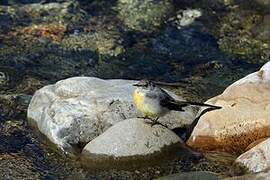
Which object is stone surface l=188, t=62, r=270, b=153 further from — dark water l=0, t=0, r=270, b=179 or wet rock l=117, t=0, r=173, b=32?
wet rock l=117, t=0, r=173, b=32

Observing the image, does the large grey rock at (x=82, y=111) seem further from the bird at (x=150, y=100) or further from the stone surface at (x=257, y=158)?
the stone surface at (x=257, y=158)

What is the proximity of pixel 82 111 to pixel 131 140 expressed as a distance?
2.71ft

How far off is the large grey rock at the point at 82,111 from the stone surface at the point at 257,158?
1.12 meters

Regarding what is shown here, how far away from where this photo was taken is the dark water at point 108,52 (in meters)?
7.81

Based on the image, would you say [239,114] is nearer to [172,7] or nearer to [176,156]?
[176,156]

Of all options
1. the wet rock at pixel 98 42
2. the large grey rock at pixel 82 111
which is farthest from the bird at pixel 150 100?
the wet rock at pixel 98 42

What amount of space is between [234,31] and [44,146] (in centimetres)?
539

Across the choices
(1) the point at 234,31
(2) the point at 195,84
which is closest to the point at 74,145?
(2) the point at 195,84

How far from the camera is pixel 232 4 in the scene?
43.4 feet

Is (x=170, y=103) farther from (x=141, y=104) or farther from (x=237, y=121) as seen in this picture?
(x=237, y=121)

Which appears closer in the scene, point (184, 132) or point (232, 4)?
point (184, 132)

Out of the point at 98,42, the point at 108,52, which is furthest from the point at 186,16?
the point at 108,52

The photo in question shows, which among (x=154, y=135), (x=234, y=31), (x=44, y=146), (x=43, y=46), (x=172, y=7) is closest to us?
(x=154, y=135)

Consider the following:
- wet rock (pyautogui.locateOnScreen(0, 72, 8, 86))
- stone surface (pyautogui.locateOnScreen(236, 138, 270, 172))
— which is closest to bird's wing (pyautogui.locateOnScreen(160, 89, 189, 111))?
stone surface (pyautogui.locateOnScreen(236, 138, 270, 172))
